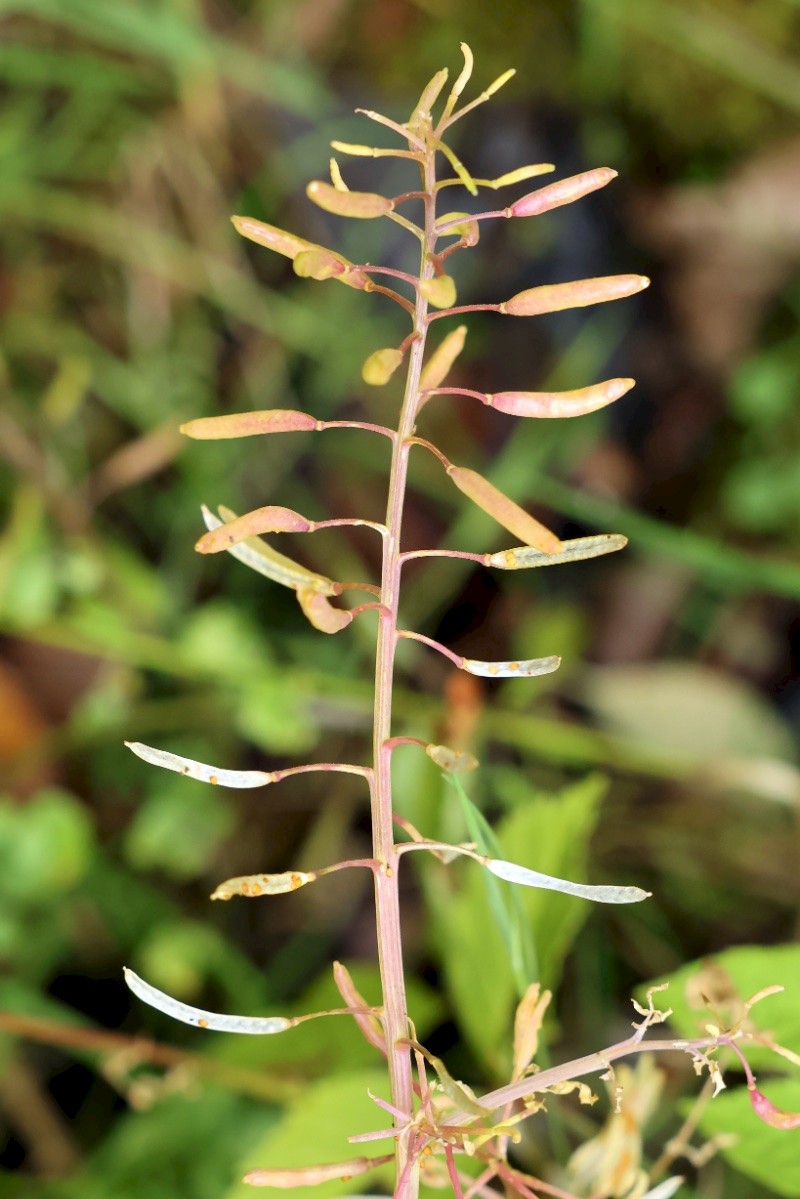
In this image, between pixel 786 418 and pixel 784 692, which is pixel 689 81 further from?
pixel 784 692

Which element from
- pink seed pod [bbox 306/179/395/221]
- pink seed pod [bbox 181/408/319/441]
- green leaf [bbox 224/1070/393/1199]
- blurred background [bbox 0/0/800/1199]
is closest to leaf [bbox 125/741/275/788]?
pink seed pod [bbox 181/408/319/441]

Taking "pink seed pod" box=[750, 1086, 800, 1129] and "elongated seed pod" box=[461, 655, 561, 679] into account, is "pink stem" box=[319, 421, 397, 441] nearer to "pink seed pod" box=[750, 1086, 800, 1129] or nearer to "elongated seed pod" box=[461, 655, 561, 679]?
"elongated seed pod" box=[461, 655, 561, 679]

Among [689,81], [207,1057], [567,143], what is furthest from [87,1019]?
[689,81]

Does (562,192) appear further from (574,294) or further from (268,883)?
(268,883)

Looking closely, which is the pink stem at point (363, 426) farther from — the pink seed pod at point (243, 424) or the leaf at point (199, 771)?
the leaf at point (199, 771)

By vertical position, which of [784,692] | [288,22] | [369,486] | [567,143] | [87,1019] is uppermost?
[288,22]

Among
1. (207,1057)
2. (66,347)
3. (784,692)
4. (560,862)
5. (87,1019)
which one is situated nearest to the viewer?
(560,862)
